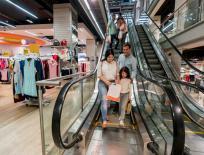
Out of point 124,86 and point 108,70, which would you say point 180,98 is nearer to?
point 124,86

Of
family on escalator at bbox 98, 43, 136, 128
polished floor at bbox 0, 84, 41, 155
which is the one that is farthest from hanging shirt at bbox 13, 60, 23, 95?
family on escalator at bbox 98, 43, 136, 128

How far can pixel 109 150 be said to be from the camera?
266cm

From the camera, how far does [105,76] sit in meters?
3.36

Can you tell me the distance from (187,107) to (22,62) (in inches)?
189

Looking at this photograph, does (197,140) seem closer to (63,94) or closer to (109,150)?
(109,150)

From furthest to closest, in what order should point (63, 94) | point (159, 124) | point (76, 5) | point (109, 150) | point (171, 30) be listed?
point (76, 5) → point (171, 30) → point (159, 124) → point (109, 150) → point (63, 94)

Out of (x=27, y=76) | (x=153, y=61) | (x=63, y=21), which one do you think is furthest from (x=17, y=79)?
(x=153, y=61)

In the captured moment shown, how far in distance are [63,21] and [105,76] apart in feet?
19.7

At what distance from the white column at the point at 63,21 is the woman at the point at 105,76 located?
5415 mm

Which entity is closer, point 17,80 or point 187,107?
point 187,107

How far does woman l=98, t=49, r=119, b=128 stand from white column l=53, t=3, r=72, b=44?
213 inches

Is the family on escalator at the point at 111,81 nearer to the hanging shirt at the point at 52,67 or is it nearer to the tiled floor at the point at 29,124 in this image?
the tiled floor at the point at 29,124

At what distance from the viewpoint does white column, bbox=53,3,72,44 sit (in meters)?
8.21

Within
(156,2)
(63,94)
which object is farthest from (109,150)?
(156,2)
